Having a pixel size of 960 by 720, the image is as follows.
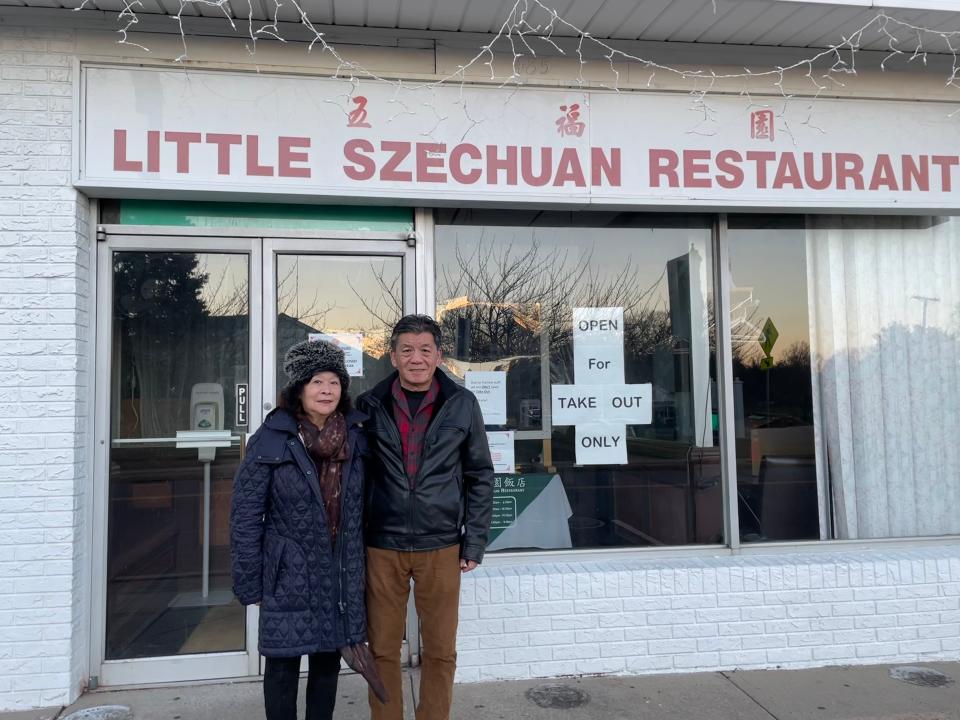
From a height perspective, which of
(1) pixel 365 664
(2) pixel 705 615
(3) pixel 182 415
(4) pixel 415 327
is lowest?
(2) pixel 705 615

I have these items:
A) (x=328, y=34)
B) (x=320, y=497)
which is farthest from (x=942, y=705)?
(x=328, y=34)

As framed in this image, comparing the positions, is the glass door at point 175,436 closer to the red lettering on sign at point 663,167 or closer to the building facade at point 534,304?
the building facade at point 534,304

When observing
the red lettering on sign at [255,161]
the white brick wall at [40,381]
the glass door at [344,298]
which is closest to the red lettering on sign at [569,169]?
the glass door at [344,298]

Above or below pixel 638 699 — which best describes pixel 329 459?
above

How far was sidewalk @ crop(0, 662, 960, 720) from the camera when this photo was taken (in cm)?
369

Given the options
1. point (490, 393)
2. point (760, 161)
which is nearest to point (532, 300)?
point (490, 393)

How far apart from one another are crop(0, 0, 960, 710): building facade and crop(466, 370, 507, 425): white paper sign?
24 millimetres

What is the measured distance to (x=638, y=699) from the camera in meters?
3.88

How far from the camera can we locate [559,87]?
423 cm

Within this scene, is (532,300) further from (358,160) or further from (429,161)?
(358,160)

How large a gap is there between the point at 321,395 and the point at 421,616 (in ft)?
3.52

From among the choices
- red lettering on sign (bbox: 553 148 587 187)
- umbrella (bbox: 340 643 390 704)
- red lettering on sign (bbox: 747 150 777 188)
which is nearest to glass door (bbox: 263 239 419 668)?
red lettering on sign (bbox: 553 148 587 187)

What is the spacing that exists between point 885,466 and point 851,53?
8.12 ft

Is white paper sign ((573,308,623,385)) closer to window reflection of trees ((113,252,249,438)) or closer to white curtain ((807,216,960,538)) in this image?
white curtain ((807,216,960,538))
